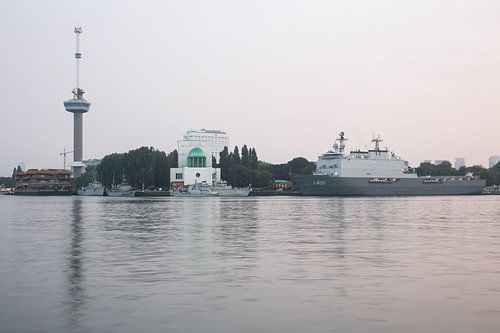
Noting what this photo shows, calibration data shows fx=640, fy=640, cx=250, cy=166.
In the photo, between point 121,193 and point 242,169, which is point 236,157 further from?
point 121,193

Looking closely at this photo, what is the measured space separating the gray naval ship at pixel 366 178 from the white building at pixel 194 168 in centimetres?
3223

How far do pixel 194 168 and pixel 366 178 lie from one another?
5335 centimetres

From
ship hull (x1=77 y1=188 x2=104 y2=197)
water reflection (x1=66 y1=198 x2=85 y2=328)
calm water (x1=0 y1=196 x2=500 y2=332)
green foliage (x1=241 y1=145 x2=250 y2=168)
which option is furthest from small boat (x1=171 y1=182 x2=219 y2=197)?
water reflection (x1=66 y1=198 x2=85 y2=328)

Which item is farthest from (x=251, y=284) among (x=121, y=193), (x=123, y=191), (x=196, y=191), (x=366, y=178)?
(x=121, y=193)

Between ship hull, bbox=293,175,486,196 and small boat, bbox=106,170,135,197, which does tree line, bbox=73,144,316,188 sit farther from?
ship hull, bbox=293,175,486,196

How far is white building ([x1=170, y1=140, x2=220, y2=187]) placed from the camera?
178 meters

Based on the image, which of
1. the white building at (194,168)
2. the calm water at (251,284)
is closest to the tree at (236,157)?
the white building at (194,168)

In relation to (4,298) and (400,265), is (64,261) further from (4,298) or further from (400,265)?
(400,265)

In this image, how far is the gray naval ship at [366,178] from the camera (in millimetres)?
144000

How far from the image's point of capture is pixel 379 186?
14638cm

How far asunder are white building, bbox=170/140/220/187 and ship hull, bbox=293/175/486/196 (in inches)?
1242

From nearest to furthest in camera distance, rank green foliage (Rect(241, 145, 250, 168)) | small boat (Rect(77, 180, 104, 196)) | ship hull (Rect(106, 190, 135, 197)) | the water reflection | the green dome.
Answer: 1. the water reflection
2. ship hull (Rect(106, 190, 135, 197))
3. green foliage (Rect(241, 145, 250, 168))
4. the green dome
5. small boat (Rect(77, 180, 104, 196))

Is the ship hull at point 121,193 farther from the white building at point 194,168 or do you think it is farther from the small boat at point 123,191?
the white building at point 194,168

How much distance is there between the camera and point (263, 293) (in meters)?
16.9
